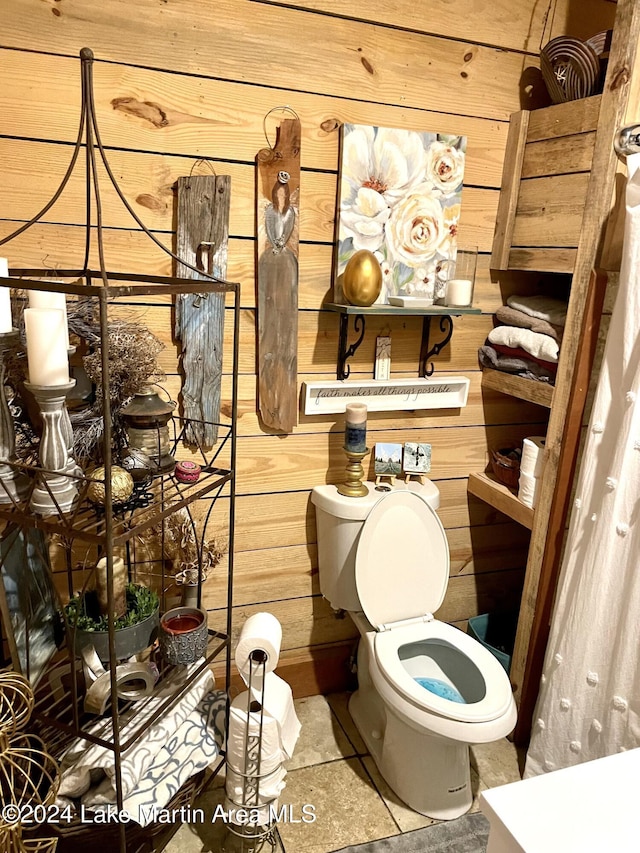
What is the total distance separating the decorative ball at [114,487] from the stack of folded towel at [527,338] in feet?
3.97

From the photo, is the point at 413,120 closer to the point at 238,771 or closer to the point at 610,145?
the point at 610,145

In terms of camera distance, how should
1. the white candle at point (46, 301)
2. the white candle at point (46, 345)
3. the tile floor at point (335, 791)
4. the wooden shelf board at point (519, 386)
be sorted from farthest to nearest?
the wooden shelf board at point (519, 386)
the tile floor at point (335, 791)
the white candle at point (46, 301)
the white candle at point (46, 345)

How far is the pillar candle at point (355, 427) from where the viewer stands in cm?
179

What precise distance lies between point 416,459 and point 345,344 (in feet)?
1.43

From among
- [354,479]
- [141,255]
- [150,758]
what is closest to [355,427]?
[354,479]

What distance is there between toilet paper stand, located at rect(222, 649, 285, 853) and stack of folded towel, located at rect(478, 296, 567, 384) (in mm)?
1118

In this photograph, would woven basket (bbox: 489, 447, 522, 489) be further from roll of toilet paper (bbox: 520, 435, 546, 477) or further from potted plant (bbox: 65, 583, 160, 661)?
potted plant (bbox: 65, 583, 160, 661)

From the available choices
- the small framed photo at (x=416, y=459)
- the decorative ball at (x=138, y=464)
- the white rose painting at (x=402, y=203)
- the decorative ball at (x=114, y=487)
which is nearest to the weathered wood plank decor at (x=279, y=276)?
Answer: the white rose painting at (x=402, y=203)

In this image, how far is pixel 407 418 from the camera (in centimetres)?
199

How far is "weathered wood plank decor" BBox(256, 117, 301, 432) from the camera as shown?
162cm

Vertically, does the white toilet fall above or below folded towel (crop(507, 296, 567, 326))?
below

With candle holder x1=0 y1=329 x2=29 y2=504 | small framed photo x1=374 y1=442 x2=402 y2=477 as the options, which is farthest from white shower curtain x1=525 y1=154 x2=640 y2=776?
candle holder x1=0 y1=329 x2=29 y2=504

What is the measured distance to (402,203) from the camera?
1774mm

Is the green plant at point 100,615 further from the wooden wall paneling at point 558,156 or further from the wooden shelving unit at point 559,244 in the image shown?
the wooden wall paneling at point 558,156
